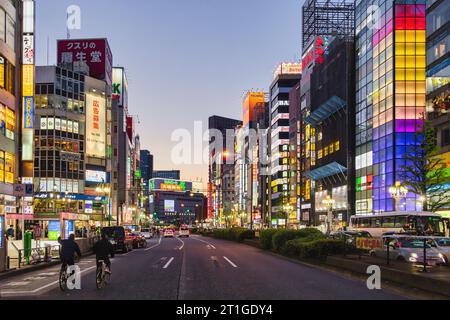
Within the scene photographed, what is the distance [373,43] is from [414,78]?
35.8 ft

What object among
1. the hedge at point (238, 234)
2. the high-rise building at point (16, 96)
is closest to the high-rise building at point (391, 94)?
the hedge at point (238, 234)

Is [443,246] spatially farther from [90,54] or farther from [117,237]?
[90,54]

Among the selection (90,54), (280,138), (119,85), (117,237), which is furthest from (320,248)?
(280,138)

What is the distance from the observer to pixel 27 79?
51.7m

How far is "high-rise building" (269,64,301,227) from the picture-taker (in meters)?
151

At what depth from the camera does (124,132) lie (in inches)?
5586

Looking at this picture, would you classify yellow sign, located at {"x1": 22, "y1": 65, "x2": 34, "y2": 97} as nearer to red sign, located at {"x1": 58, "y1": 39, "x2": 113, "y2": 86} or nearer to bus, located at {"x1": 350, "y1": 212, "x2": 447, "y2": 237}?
bus, located at {"x1": 350, "y1": 212, "x2": 447, "y2": 237}

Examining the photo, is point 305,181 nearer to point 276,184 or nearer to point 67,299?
point 276,184

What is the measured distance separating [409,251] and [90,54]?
103123 millimetres

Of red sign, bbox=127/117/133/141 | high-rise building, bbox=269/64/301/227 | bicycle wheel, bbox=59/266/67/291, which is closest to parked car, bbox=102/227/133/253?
bicycle wheel, bbox=59/266/67/291

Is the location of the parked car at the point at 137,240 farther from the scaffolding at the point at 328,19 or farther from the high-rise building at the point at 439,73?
the scaffolding at the point at 328,19

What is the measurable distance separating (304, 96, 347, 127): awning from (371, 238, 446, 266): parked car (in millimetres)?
66862

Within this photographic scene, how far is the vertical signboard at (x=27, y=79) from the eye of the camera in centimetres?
5084

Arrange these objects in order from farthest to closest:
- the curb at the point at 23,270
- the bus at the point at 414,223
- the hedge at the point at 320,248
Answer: the bus at the point at 414,223
the hedge at the point at 320,248
the curb at the point at 23,270
